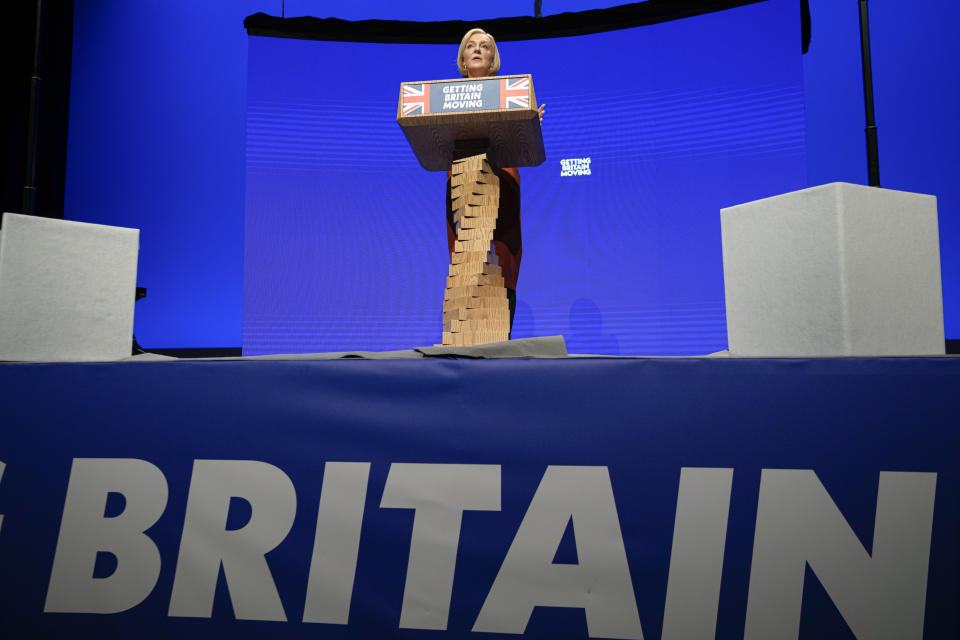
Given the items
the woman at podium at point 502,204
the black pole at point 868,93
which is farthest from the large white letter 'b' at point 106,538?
the black pole at point 868,93

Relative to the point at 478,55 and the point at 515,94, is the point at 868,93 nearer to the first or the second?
the point at 515,94

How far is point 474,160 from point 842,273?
114 cm

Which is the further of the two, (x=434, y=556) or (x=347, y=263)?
(x=347, y=263)

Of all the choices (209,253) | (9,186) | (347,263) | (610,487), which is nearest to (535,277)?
(347,263)

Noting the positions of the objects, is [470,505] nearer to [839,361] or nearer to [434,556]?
[434,556]

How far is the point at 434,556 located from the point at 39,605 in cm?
56

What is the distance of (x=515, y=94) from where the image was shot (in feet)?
5.57

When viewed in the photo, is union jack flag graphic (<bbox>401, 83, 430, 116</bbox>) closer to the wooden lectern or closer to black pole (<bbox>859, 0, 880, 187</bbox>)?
the wooden lectern

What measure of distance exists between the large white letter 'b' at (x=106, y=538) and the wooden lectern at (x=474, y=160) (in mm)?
932

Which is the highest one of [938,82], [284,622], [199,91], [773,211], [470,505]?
[199,91]

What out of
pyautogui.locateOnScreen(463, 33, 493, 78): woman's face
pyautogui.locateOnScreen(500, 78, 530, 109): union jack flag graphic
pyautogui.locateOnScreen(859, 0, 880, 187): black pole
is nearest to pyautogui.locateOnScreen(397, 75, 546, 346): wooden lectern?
pyautogui.locateOnScreen(500, 78, 530, 109): union jack flag graphic

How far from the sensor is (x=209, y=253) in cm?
312

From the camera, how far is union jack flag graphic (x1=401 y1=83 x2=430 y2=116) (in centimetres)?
173

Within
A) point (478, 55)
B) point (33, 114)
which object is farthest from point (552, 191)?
point (33, 114)
